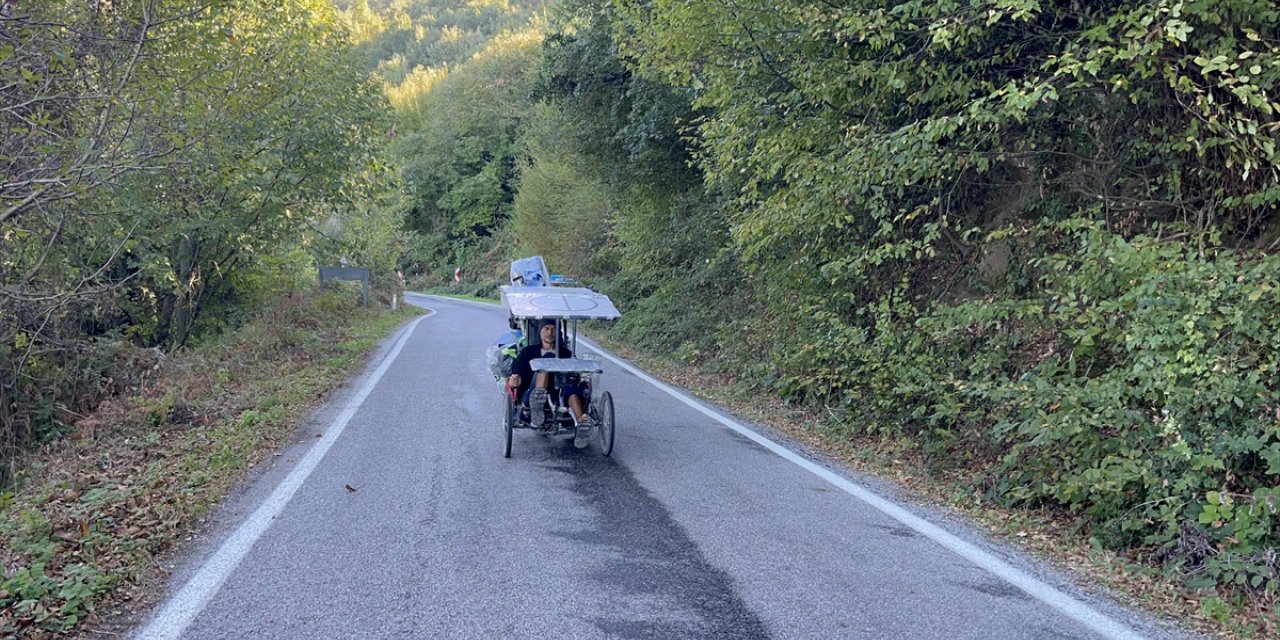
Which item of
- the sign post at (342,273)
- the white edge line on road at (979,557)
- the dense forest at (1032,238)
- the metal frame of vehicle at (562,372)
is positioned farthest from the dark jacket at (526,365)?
the sign post at (342,273)

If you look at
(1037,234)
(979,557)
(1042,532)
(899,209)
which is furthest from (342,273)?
(979,557)

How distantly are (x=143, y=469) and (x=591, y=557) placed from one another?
16.2 feet

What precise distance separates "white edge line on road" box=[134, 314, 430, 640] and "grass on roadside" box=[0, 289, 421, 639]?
31 centimetres

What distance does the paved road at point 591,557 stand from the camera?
14.7 feet

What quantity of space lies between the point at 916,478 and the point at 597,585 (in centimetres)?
406

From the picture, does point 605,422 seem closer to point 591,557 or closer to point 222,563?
point 591,557

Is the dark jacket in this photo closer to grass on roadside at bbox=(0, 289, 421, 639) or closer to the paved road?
the paved road

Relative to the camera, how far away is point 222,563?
5.30 meters

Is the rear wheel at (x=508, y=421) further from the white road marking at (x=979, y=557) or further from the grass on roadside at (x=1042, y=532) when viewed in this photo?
the grass on roadside at (x=1042, y=532)

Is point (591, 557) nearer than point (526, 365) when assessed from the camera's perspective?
Yes

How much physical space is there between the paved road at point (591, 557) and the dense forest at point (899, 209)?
1.24 meters

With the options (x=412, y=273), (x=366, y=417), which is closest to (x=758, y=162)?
(x=366, y=417)

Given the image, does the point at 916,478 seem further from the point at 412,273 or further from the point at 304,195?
the point at 412,273

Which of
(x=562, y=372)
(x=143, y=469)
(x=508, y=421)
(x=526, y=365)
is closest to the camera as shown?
(x=143, y=469)
